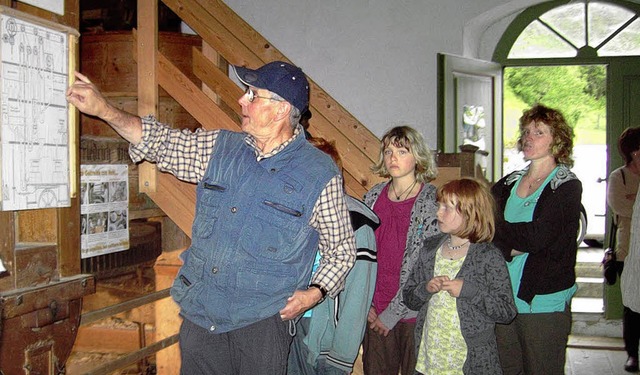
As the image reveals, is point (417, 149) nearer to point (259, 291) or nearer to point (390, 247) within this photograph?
point (390, 247)

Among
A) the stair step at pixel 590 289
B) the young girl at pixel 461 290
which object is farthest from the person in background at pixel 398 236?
the stair step at pixel 590 289

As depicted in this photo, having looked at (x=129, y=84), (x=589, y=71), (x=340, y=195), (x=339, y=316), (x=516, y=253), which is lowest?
(x=339, y=316)

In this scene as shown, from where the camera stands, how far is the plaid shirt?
2299mm

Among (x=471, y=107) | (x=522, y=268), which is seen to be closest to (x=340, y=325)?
(x=522, y=268)

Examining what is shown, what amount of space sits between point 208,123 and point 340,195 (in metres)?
1.20

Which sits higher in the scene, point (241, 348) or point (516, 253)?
point (516, 253)

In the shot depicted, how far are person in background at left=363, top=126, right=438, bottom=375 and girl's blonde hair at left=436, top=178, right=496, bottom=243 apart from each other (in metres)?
0.23

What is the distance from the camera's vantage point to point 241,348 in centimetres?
218

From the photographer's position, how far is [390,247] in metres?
3.18

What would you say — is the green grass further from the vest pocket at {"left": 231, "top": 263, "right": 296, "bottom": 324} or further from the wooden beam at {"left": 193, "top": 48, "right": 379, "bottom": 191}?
the vest pocket at {"left": 231, "top": 263, "right": 296, "bottom": 324}

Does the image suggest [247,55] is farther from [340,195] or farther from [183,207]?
[340,195]

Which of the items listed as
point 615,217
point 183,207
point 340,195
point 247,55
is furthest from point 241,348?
point 615,217

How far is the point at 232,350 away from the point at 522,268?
147 centimetres

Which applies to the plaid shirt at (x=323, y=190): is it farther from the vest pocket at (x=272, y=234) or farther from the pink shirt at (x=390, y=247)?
the pink shirt at (x=390, y=247)
